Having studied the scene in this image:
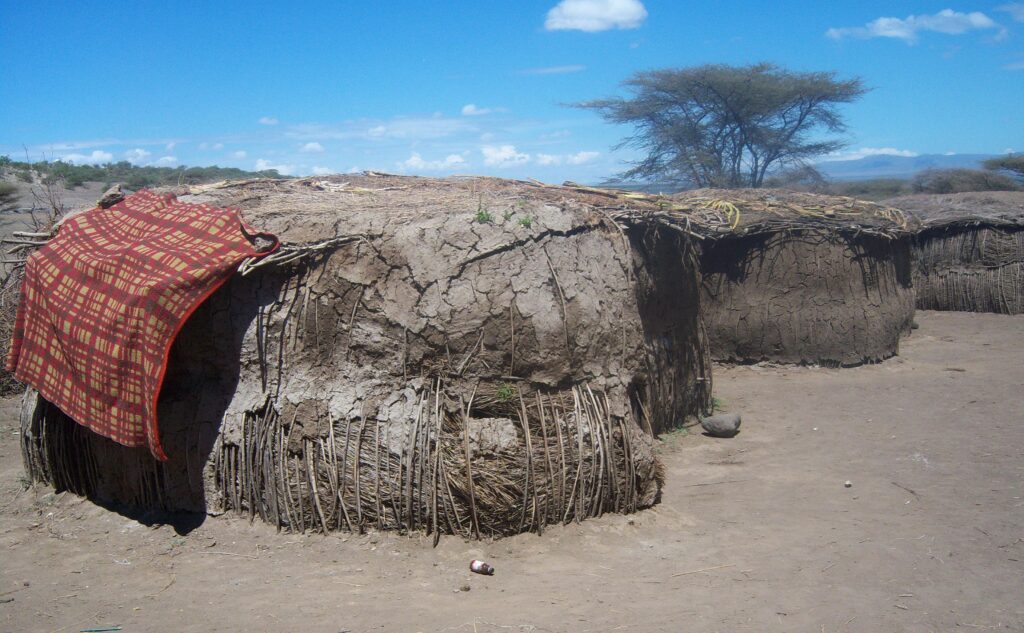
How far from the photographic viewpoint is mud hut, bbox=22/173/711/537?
15.7ft

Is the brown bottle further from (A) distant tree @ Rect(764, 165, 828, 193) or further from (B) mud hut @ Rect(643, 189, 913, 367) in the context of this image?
(A) distant tree @ Rect(764, 165, 828, 193)

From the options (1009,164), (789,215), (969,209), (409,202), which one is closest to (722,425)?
(409,202)

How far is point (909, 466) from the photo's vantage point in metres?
6.34

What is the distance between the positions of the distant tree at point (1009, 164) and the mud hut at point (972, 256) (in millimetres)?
13509

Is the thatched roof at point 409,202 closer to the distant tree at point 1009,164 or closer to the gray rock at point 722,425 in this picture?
the gray rock at point 722,425

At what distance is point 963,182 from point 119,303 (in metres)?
25.1

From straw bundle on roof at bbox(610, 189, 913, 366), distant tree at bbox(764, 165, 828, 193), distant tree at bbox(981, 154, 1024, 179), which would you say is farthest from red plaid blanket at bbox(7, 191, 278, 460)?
distant tree at bbox(981, 154, 1024, 179)

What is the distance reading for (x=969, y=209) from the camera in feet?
44.6

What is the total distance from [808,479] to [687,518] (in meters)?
1.41

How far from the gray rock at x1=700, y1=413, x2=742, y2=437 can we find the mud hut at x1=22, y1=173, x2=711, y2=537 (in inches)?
82.2

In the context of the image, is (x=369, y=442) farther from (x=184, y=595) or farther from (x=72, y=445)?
(x=72, y=445)

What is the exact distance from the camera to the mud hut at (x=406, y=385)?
189 inches

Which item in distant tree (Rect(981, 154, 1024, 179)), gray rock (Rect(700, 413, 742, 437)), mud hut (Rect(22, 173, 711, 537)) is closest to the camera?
mud hut (Rect(22, 173, 711, 537))

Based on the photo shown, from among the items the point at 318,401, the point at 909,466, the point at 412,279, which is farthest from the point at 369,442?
the point at 909,466
